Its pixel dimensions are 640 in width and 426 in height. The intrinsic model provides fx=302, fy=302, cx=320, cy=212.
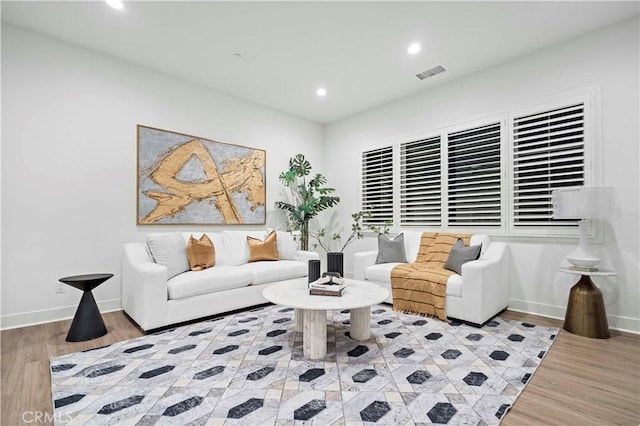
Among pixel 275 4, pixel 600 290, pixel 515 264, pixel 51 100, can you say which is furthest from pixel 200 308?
pixel 600 290

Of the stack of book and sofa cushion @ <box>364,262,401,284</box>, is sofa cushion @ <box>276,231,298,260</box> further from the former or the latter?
the stack of book

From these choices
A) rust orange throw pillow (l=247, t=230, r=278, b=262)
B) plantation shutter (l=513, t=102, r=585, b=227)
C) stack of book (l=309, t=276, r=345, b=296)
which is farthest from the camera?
rust orange throw pillow (l=247, t=230, r=278, b=262)

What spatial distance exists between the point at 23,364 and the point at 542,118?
17.5ft

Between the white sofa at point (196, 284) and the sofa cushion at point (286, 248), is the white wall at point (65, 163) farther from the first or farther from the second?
the sofa cushion at point (286, 248)

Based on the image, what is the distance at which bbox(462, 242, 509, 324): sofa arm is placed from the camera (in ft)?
9.75

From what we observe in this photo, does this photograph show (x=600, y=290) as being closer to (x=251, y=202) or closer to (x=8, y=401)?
(x=251, y=202)

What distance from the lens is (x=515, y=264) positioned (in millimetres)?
3611

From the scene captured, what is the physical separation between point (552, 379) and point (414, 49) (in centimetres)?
333

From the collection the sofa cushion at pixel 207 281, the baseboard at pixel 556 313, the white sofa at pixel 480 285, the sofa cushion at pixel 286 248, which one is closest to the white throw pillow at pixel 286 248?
the sofa cushion at pixel 286 248

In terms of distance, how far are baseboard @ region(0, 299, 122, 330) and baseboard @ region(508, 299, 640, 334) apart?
4780mm

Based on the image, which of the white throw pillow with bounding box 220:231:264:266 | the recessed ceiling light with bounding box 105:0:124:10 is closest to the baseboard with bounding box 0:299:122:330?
the white throw pillow with bounding box 220:231:264:266

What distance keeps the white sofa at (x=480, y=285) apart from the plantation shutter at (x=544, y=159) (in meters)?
0.50

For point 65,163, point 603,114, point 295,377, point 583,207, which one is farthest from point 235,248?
point 603,114

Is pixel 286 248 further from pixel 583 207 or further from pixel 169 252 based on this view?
pixel 583 207
